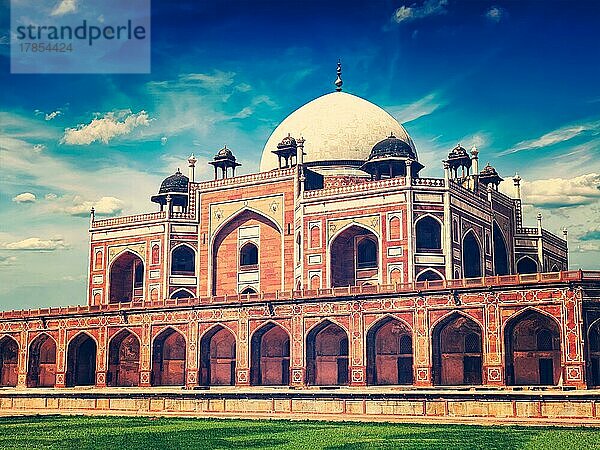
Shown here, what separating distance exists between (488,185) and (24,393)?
24011 millimetres

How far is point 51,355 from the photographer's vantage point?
40438mm

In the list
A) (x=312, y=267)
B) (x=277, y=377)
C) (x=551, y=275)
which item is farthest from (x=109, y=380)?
(x=551, y=275)

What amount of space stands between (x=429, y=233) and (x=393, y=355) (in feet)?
18.7

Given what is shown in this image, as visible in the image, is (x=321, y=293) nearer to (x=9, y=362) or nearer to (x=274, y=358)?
(x=274, y=358)

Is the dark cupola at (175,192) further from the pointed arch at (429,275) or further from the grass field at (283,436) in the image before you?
the grass field at (283,436)

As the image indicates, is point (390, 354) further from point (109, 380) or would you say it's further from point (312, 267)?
point (109, 380)

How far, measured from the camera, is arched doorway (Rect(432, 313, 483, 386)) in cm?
3036

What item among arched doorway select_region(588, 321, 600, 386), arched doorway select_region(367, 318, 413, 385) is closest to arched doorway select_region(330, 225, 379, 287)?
arched doorway select_region(367, 318, 413, 385)

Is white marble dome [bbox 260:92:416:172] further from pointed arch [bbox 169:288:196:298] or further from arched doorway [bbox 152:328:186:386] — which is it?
arched doorway [bbox 152:328:186:386]

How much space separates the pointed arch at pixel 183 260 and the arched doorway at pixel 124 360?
4.85m

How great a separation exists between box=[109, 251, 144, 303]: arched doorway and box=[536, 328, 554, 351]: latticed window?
20.7 meters

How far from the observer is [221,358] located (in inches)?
1416

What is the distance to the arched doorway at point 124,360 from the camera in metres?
37.3

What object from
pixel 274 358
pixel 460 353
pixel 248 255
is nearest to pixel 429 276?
pixel 460 353
